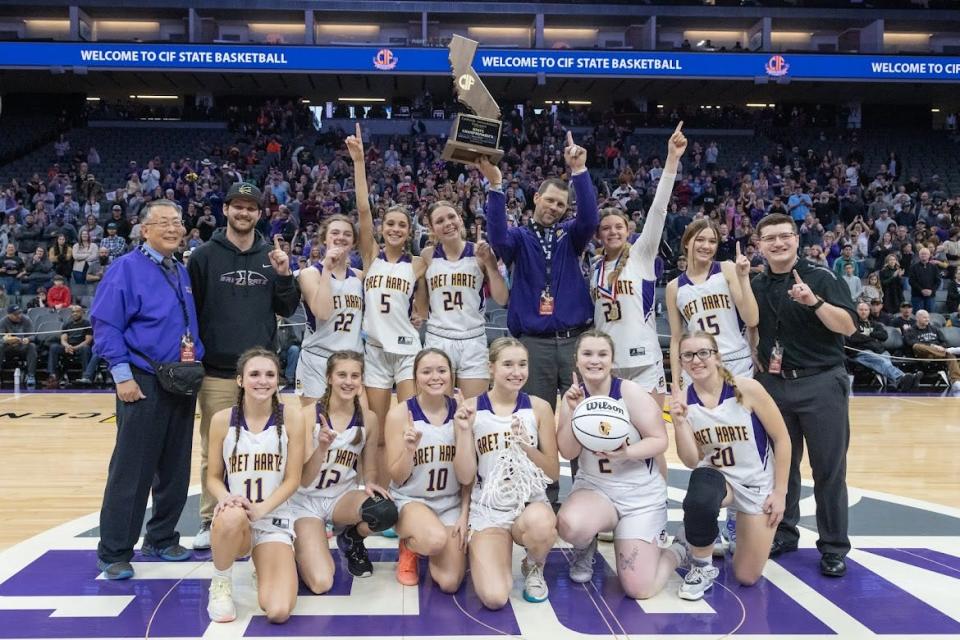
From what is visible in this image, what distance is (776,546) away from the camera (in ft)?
12.6

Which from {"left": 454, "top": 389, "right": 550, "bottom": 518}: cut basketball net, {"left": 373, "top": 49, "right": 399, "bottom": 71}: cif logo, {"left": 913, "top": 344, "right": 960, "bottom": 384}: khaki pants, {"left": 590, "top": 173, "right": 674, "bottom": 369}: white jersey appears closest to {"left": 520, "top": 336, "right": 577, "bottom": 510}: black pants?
{"left": 590, "top": 173, "right": 674, "bottom": 369}: white jersey

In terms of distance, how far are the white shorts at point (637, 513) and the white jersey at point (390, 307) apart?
136cm

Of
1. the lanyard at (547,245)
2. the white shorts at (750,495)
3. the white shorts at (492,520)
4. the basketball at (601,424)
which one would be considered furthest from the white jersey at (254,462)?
the white shorts at (750,495)

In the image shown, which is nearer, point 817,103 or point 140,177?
point 140,177

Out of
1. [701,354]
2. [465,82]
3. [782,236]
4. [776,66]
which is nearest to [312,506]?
[701,354]

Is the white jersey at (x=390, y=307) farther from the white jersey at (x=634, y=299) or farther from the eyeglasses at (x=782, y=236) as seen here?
the eyeglasses at (x=782, y=236)

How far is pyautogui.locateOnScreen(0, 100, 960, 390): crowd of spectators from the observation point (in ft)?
35.7

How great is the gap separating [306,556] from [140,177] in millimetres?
14699

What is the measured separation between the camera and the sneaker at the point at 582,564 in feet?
11.4

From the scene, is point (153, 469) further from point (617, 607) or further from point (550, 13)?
point (550, 13)

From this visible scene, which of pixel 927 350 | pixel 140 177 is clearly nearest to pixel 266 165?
pixel 140 177

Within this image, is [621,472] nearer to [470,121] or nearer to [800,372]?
[800,372]

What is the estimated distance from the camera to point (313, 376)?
4.13 metres

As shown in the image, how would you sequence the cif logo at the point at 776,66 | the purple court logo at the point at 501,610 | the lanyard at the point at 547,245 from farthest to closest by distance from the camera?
the cif logo at the point at 776,66
the lanyard at the point at 547,245
the purple court logo at the point at 501,610
